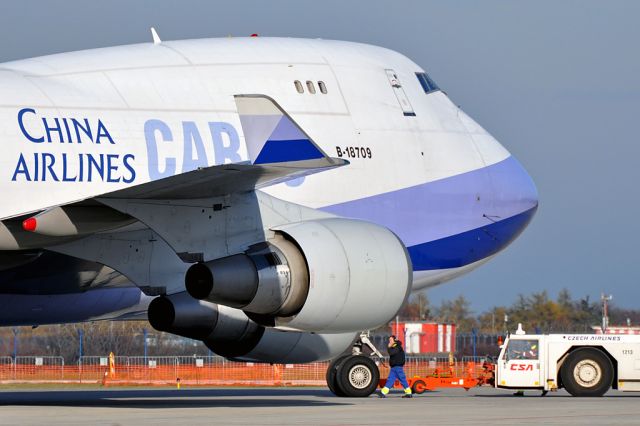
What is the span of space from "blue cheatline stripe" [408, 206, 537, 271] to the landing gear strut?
221 centimetres

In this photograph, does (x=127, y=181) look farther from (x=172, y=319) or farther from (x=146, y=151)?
(x=172, y=319)

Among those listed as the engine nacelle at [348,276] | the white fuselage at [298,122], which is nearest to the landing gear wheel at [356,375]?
the white fuselage at [298,122]

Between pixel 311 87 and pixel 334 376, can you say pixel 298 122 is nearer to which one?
pixel 311 87

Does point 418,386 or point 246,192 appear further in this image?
point 418,386

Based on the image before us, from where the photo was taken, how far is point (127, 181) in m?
22.1

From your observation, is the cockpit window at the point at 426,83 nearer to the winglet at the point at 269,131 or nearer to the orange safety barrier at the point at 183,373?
the winglet at the point at 269,131

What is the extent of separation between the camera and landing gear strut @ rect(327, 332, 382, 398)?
26.8 metres

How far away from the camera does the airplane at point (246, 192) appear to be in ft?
66.4

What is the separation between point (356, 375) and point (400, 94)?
541 centimetres

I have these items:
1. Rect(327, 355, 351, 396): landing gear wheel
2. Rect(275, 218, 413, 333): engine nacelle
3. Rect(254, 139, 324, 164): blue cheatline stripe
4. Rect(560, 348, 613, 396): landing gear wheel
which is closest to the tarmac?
Rect(327, 355, 351, 396): landing gear wheel

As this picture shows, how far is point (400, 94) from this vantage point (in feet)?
87.9

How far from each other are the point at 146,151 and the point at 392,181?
5.20 metres

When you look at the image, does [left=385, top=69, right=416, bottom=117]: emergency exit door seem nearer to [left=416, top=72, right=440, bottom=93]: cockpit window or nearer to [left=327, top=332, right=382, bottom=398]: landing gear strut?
[left=416, top=72, right=440, bottom=93]: cockpit window

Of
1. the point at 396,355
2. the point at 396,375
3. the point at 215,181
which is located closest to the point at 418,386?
the point at 396,375
